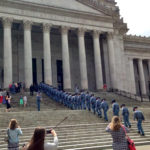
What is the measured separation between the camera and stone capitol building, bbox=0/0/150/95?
33062 mm

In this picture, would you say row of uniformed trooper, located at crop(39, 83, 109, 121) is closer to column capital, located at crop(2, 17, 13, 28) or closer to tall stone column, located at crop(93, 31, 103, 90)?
column capital, located at crop(2, 17, 13, 28)

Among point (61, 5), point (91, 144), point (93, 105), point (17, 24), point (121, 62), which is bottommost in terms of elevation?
point (91, 144)

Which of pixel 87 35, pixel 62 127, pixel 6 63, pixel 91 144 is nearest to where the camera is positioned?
pixel 91 144

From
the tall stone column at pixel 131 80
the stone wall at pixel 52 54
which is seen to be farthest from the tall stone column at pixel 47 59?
the tall stone column at pixel 131 80

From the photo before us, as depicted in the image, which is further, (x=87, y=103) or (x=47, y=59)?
(x=47, y=59)

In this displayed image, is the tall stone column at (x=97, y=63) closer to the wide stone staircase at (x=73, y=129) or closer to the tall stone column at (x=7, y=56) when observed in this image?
the tall stone column at (x=7, y=56)

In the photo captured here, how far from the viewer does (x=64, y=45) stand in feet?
117

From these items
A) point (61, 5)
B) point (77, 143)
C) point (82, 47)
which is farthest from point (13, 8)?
point (77, 143)

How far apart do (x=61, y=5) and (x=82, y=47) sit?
703 centimetres

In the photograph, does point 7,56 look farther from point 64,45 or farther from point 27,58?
point 64,45

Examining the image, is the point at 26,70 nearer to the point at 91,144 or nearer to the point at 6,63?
the point at 6,63

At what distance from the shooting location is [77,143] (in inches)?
508

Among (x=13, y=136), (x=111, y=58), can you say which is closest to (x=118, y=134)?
(x=13, y=136)

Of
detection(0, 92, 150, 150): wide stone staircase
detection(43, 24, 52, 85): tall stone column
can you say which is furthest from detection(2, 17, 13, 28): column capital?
detection(0, 92, 150, 150): wide stone staircase
